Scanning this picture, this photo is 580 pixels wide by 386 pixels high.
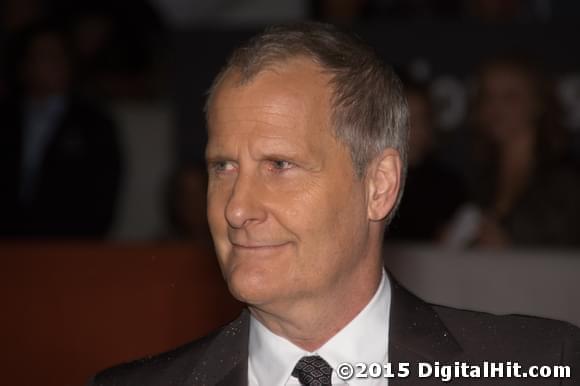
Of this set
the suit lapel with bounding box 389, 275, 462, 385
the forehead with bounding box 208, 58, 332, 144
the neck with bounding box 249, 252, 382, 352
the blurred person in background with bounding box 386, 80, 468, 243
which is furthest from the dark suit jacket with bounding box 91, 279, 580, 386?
the blurred person in background with bounding box 386, 80, 468, 243

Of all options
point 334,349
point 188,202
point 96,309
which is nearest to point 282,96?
point 334,349

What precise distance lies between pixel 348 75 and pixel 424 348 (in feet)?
2.45

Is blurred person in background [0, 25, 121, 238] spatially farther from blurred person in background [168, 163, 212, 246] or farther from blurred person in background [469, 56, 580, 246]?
blurred person in background [469, 56, 580, 246]

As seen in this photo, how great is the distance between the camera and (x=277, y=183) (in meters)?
3.04

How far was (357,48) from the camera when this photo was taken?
3178mm

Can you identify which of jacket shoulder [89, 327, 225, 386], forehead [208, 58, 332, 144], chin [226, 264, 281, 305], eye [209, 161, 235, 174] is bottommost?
jacket shoulder [89, 327, 225, 386]

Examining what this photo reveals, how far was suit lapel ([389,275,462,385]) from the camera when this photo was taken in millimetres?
3148

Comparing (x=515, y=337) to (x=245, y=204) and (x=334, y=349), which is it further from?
(x=245, y=204)

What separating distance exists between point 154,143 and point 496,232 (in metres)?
3.80

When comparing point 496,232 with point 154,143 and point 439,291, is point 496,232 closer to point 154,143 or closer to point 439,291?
point 439,291

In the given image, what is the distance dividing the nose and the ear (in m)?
0.34

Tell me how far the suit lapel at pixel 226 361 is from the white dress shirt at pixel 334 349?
3cm

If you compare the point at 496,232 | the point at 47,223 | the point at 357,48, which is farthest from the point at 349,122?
the point at 47,223

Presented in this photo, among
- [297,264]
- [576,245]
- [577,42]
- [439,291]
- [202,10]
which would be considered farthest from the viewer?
[202,10]
